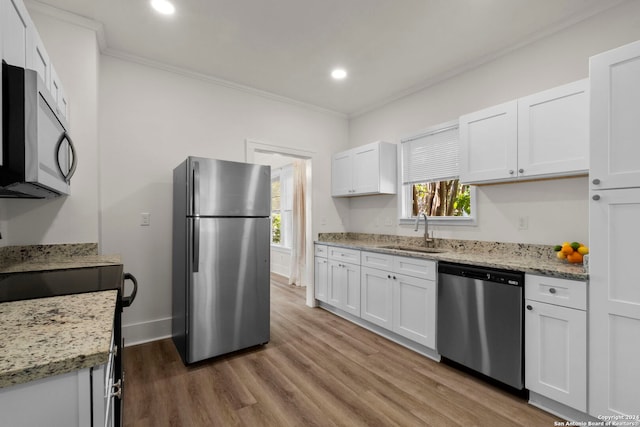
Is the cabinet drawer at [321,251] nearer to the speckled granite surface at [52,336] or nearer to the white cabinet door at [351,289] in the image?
the white cabinet door at [351,289]

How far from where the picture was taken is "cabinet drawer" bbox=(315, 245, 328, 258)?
3908 millimetres

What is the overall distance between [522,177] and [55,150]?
2.99 meters

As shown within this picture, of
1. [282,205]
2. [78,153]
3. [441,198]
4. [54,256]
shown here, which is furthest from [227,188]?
[282,205]

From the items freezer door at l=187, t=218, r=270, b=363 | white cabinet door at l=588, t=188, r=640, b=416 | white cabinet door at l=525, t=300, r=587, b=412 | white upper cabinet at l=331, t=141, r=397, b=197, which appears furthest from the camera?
white upper cabinet at l=331, t=141, r=397, b=197

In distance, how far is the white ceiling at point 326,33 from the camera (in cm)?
220

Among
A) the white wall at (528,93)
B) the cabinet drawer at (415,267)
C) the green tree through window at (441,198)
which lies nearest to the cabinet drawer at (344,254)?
the cabinet drawer at (415,267)

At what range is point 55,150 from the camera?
1371 millimetres

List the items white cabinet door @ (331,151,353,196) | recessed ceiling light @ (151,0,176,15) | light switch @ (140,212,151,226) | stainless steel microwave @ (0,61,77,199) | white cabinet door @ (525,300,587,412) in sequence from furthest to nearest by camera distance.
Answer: white cabinet door @ (331,151,353,196)
light switch @ (140,212,151,226)
recessed ceiling light @ (151,0,176,15)
white cabinet door @ (525,300,587,412)
stainless steel microwave @ (0,61,77,199)

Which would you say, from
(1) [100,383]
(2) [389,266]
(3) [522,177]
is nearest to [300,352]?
(2) [389,266]

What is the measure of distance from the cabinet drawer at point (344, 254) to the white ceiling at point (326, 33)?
1.97 meters

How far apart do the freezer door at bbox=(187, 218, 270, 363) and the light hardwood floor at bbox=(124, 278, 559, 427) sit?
0.57ft

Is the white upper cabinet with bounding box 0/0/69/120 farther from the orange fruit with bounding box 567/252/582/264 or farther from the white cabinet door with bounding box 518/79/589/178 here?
the orange fruit with bounding box 567/252/582/264

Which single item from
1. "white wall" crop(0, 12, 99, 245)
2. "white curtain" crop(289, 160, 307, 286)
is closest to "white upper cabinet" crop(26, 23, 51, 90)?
"white wall" crop(0, 12, 99, 245)

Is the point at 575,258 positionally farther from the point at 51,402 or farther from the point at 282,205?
the point at 282,205
